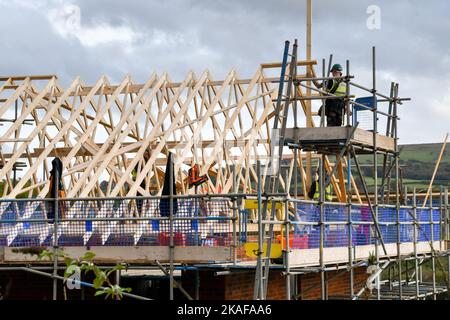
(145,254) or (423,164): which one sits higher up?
(423,164)

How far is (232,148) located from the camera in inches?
998

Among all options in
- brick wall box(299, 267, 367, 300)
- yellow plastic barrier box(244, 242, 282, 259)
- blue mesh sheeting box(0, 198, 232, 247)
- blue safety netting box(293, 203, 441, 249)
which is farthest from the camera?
brick wall box(299, 267, 367, 300)

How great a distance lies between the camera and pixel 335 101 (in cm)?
1822

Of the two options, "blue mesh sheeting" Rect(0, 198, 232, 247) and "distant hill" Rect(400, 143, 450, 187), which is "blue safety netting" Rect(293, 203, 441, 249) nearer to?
"blue mesh sheeting" Rect(0, 198, 232, 247)

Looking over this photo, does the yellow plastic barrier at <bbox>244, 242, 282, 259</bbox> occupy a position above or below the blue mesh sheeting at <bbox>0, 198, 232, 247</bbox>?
below

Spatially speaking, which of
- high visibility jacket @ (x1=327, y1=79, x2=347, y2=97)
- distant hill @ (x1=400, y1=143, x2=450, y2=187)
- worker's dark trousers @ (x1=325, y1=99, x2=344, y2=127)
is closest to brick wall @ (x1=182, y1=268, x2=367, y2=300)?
worker's dark trousers @ (x1=325, y1=99, x2=344, y2=127)

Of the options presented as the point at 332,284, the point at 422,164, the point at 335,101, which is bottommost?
the point at 332,284

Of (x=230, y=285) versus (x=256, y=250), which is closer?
(x=256, y=250)

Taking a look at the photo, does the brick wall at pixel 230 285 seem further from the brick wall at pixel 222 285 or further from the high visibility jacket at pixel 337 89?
the high visibility jacket at pixel 337 89

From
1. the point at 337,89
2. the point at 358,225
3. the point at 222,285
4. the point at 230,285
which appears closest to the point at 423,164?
the point at 358,225

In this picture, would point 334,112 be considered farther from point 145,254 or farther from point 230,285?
point 145,254

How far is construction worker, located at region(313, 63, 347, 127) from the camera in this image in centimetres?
1782

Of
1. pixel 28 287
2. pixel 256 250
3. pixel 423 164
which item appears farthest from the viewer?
pixel 423 164

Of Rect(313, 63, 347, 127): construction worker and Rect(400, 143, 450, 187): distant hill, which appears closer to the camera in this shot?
Rect(313, 63, 347, 127): construction worker
